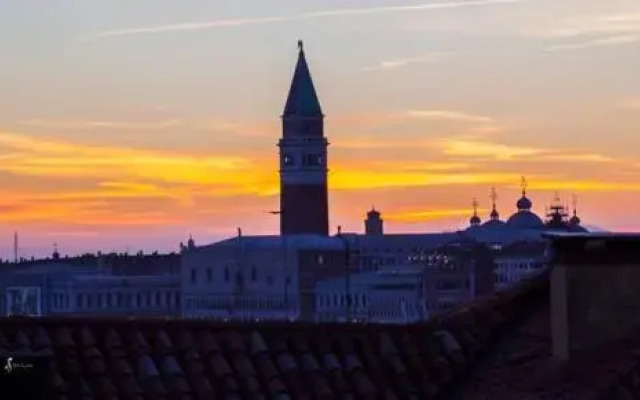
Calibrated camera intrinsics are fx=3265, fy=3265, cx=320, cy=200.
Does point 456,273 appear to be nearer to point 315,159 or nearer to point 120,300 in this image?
point 120,300

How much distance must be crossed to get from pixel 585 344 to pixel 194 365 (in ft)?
4.54

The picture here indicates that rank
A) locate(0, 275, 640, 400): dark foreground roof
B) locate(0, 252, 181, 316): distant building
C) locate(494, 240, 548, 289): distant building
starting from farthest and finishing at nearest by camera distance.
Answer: locate(0, 252, 181, 316): distant building < locate(494, 240, 548, 289): distant building < locate(0, 275, 640, 400): dark foreground roof

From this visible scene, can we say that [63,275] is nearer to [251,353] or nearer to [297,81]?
[297,81]

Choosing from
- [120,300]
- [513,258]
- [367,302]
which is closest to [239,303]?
[120,300]

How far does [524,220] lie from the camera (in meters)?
154

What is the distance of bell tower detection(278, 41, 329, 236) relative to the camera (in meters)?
164

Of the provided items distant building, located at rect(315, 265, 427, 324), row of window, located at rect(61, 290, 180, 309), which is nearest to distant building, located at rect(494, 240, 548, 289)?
distant building, located at rect(315, 265, 427, 324)

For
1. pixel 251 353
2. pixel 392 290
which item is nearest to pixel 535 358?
pixel 251 353

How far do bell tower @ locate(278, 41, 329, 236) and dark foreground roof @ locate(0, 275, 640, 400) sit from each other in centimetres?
15187

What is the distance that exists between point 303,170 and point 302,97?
12.6 feet

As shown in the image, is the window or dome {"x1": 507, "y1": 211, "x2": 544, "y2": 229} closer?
dome {"x1": 507, "y1": 211, "x2": 544, "y2": 229}

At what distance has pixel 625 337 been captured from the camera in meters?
11.5

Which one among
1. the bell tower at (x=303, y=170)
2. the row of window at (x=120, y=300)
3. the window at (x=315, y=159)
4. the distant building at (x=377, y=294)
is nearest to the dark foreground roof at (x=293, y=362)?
Result: the distant building at (x=377, y=294)

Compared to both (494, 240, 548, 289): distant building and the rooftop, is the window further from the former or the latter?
the rooftop
